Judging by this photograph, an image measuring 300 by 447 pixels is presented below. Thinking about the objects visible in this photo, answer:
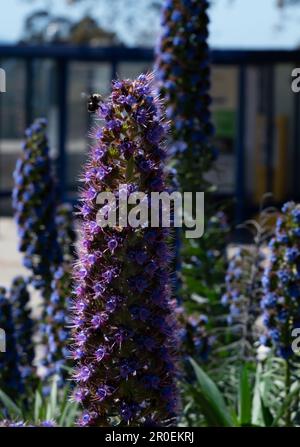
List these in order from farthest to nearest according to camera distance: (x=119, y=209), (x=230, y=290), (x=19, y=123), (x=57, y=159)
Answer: (x=19, y=123)
(x=57, y=159)
(x=230, y=290)
(x=119, y=209)

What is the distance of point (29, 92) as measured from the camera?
682 inches

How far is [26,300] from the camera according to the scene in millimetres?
5758

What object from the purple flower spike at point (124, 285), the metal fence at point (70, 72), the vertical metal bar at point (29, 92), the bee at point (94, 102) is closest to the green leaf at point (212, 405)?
the purple flower spike at point (124, 285)

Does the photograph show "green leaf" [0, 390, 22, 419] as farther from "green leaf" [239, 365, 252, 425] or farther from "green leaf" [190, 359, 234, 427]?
"green leaf" [239, 365, 252, 425]

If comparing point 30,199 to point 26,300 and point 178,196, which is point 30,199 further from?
point 178,196

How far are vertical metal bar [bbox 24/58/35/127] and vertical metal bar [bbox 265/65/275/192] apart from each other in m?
4.08

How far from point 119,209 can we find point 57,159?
1355 centimetres

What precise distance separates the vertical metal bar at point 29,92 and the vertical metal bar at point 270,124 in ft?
13.4

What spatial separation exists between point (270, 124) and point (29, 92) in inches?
167

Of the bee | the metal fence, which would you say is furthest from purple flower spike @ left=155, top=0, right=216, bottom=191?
the metal fence

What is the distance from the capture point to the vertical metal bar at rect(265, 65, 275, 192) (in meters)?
18.0

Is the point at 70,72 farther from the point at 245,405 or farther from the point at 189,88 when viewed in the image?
the point at 245,405

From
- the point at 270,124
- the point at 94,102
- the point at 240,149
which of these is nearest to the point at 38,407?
the point at 94,102
